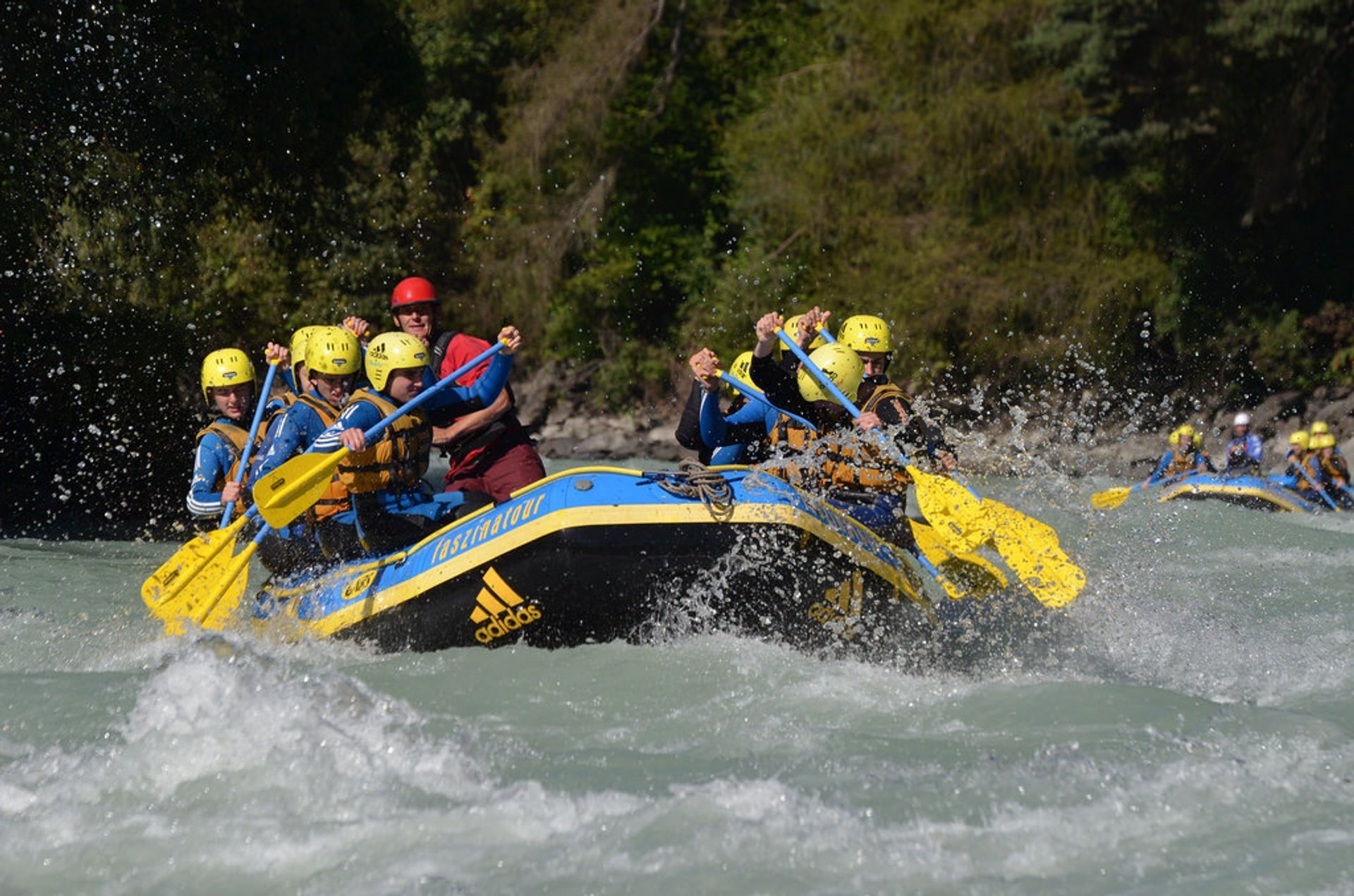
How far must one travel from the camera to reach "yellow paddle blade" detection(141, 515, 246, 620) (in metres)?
6.43

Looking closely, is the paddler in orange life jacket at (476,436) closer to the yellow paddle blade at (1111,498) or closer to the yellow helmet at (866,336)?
the yellow helmet at (866,336)

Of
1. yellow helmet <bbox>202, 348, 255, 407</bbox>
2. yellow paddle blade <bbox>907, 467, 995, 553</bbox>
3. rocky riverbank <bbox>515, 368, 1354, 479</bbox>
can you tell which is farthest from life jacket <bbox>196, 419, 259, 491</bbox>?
rocky riverbank <bbox>515, 368, 1354, 479</bbox>

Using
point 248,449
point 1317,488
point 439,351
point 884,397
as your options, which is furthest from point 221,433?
point 1317,488

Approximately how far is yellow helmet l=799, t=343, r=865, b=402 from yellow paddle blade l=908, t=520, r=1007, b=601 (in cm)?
71

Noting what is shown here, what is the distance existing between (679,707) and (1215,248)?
1640cm

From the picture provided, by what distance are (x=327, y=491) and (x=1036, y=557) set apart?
2.95m

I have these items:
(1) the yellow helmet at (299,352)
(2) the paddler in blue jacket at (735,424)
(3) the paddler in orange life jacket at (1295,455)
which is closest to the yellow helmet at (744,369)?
(2) the paddler in blue jacket at (735,424)

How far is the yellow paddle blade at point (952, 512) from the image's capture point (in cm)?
610

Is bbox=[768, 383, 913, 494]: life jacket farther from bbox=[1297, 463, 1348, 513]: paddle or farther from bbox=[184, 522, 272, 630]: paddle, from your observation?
bbox=[1297, 463, 1348, 513]: paddle

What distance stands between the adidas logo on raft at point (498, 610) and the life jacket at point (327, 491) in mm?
936

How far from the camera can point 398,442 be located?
6340 mm

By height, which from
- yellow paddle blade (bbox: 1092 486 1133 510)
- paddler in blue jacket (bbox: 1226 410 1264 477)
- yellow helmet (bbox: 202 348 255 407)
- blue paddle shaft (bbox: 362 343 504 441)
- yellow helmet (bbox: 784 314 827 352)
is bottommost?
paddler in blue jacket (bbox: 1226 410 1264 477)

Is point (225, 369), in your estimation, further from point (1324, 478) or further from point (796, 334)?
point (1324, 478)

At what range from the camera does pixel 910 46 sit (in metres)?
21.5
